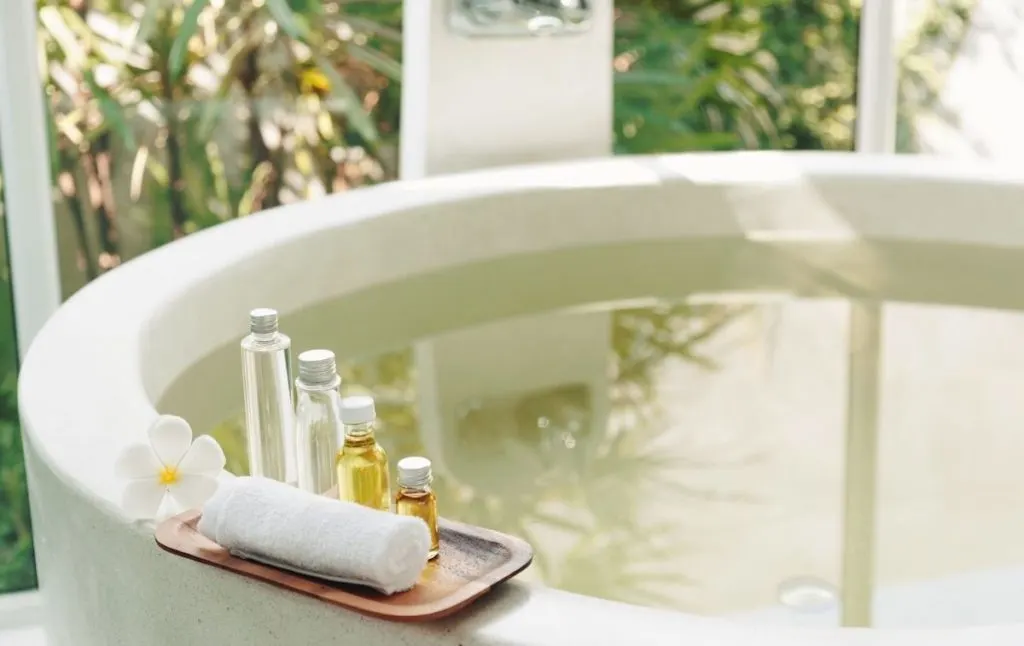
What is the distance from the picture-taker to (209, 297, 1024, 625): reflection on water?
72.7 inches

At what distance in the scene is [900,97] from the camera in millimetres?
4070

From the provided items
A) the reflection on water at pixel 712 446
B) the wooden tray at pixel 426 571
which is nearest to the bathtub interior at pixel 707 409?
the reflection on water at pixel 712 446

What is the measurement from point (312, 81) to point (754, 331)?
1862 millimetres

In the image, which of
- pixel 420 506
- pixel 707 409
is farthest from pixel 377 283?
pixel 420 506

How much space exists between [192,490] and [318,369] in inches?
6.9

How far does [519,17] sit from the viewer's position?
114 inches

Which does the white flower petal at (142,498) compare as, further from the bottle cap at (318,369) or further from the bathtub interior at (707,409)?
the bathtub interior at (707,409)

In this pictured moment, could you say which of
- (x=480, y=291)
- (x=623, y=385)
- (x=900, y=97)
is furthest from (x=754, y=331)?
(x=900, y=97)

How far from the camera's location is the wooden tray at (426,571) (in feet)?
3.89

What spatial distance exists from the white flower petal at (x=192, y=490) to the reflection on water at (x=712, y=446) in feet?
1.96

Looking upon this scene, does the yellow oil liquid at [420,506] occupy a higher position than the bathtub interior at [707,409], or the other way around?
the yellow oil liquid at [420,506]

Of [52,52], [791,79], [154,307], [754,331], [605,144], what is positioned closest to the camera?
[154,307]

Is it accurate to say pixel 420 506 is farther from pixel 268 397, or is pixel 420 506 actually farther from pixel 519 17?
pixel 519 17

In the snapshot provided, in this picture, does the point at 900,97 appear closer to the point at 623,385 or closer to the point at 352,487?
the point at 623,385
